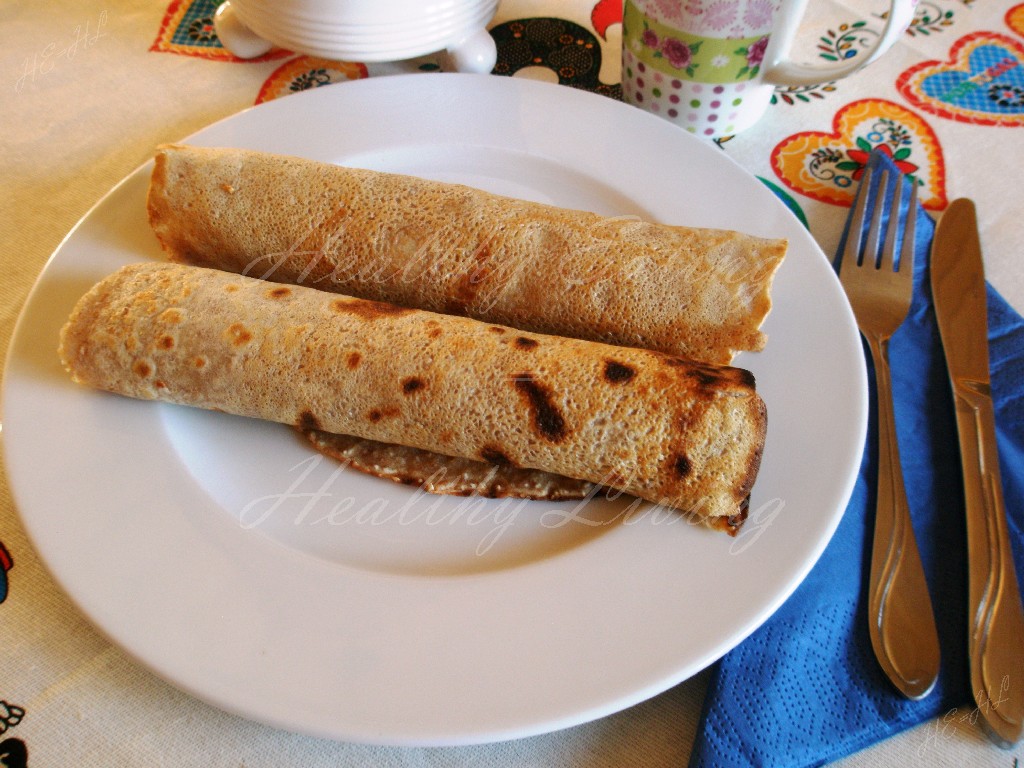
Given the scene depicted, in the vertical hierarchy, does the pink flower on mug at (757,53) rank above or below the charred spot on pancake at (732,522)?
above

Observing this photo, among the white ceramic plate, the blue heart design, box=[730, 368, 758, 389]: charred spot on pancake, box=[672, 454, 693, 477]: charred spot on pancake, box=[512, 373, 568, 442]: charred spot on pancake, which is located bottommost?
the white ceramic plate

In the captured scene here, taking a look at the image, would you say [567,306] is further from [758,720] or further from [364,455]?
[758,720]

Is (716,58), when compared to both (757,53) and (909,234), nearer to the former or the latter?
(757,53)

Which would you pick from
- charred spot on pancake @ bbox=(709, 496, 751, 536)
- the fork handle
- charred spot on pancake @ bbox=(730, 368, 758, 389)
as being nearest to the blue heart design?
the fork handle

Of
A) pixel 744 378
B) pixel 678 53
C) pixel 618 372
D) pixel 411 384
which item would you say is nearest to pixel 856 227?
pixel 678 53

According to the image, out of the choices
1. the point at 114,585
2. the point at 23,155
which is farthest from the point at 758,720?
the point at 23,155

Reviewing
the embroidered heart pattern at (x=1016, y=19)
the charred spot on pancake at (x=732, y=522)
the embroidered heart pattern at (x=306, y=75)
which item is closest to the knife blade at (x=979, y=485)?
the charred spot on pancake at (x=732, y=522)

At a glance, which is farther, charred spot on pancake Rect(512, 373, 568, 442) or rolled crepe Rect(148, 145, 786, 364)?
rolled crepe Rect(148, 145, 786, 364)

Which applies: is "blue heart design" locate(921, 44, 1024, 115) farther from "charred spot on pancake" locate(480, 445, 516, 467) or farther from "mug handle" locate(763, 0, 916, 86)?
"charred spot on pancake" locate(480, 445, 516, 467)

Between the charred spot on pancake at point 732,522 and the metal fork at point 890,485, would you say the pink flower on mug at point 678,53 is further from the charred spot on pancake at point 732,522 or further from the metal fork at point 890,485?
the charred spot on pancake at point 732,522
